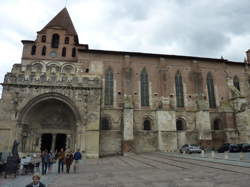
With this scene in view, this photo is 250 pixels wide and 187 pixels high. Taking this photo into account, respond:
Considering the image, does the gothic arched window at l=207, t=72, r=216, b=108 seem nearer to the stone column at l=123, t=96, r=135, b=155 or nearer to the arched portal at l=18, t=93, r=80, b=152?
the stone column at l=123, t=96, r=135, b=155

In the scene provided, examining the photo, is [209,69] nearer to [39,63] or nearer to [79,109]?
[79,109]

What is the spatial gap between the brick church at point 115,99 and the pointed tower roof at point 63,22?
0.20 metres

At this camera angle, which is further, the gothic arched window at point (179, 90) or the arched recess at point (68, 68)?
the gothic arched window at point (179, 90)

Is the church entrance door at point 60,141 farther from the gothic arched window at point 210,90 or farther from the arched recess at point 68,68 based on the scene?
the gothic arched window at point 210,90

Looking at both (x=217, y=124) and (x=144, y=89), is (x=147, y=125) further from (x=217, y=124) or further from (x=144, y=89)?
(x=217, y=124)

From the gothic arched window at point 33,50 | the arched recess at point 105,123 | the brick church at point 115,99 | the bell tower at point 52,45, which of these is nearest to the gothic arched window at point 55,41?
the bell tower at point 52,45

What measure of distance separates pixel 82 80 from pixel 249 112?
22162mm

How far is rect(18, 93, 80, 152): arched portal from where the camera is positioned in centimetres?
1844

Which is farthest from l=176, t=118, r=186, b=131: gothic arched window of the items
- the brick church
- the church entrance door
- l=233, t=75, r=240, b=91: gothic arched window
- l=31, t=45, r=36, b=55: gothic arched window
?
l=31, t=45, r=36, b=55: gothic arched window

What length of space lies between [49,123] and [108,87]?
29.3 ft

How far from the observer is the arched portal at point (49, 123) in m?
18.4

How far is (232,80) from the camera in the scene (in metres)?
28.5

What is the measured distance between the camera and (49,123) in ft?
65.3

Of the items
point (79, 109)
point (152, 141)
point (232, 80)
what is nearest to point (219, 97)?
point (232, 80)
